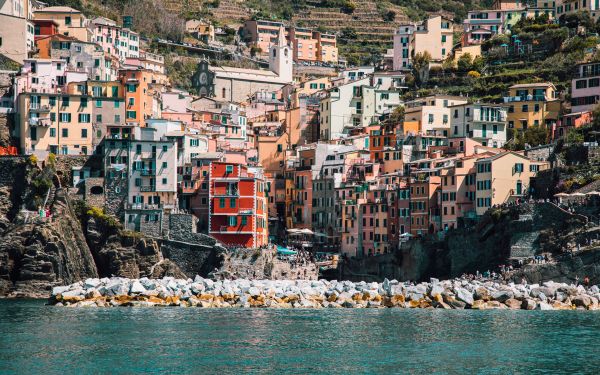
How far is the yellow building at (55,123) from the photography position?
341 ft

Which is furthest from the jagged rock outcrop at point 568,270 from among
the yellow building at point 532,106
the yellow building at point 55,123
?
the yellow building at point 55,123

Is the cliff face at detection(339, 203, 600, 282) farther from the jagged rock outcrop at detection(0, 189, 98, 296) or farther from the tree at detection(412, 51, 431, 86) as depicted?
the tree at detection(412, 51, 431, 86)

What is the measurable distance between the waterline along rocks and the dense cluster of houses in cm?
1283

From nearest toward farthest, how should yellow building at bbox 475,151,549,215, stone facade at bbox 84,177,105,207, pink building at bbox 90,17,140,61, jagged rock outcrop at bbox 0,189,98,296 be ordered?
jagged rock outcrop at bbox 0,189,98,296 → yellow building at bbox 475,151,549,215 → stone facade at bbox 84,177,105,207 → pink building at bbox 90,17,140,61

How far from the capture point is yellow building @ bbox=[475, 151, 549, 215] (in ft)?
317

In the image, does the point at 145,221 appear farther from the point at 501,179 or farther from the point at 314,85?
the point at 314,85

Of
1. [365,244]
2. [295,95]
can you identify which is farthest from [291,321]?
[295,95]

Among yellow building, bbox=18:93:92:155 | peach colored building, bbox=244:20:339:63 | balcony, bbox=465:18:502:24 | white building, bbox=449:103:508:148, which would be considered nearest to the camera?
yellow building, bbox=18:93:92:155

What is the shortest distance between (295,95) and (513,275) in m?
52.0

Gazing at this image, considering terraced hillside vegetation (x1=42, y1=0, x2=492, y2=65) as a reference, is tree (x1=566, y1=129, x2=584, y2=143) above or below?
below

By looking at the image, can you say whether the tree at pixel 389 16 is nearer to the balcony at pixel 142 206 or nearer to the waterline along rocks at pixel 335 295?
the balcony at pixel 142 206

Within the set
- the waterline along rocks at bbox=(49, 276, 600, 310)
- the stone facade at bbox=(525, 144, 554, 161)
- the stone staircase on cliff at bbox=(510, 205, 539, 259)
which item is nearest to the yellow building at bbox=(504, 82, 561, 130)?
the stone facade at bbox=(525, 144, 554, 161)

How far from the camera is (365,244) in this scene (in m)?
108

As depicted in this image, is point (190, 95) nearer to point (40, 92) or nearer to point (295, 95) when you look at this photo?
point (295, 95)
